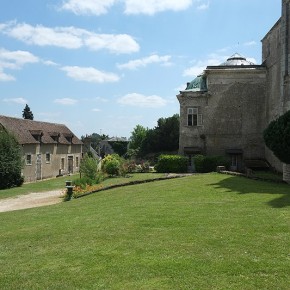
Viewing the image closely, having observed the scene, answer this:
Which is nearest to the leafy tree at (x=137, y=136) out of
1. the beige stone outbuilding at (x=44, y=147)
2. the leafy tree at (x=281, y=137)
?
the beige stone outbuilding at (x=44, y=147)

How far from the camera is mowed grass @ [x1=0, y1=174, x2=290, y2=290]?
6.35 meters

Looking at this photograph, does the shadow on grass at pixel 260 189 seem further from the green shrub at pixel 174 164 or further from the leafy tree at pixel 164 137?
the leafy tree at pixel 164 137

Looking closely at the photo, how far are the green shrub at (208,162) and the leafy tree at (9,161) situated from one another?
664 inches

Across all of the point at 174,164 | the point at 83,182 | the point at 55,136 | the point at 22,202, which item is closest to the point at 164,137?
the point at 55,136

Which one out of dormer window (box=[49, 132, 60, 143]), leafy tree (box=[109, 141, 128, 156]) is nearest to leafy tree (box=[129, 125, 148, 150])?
leafy tree (box=[109, 141, 128, 156])

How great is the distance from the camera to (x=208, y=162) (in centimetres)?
3106

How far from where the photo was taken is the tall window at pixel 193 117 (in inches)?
1339

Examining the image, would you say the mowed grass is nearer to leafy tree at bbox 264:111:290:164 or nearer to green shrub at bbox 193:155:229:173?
leafy tree at bbox 264:111:290:164

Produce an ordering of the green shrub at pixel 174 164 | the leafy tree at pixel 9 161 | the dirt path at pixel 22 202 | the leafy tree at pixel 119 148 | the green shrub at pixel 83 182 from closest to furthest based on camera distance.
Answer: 1. the dirt path at pixel 22 202
2. the green shrub at pixel 83 182
3. the green shrub at pixel 174 164
4. the leafy tree at pixel 9 161
5. the leafy tree at pixel 119 148

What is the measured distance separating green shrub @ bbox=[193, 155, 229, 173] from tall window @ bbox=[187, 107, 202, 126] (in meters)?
3.94

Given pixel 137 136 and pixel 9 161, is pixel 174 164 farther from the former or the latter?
pixel 137 136

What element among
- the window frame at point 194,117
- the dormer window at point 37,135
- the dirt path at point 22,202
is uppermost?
the window frame at point 194,117

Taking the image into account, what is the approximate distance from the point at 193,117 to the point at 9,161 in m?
17.5

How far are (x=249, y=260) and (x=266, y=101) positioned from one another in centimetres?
2713
